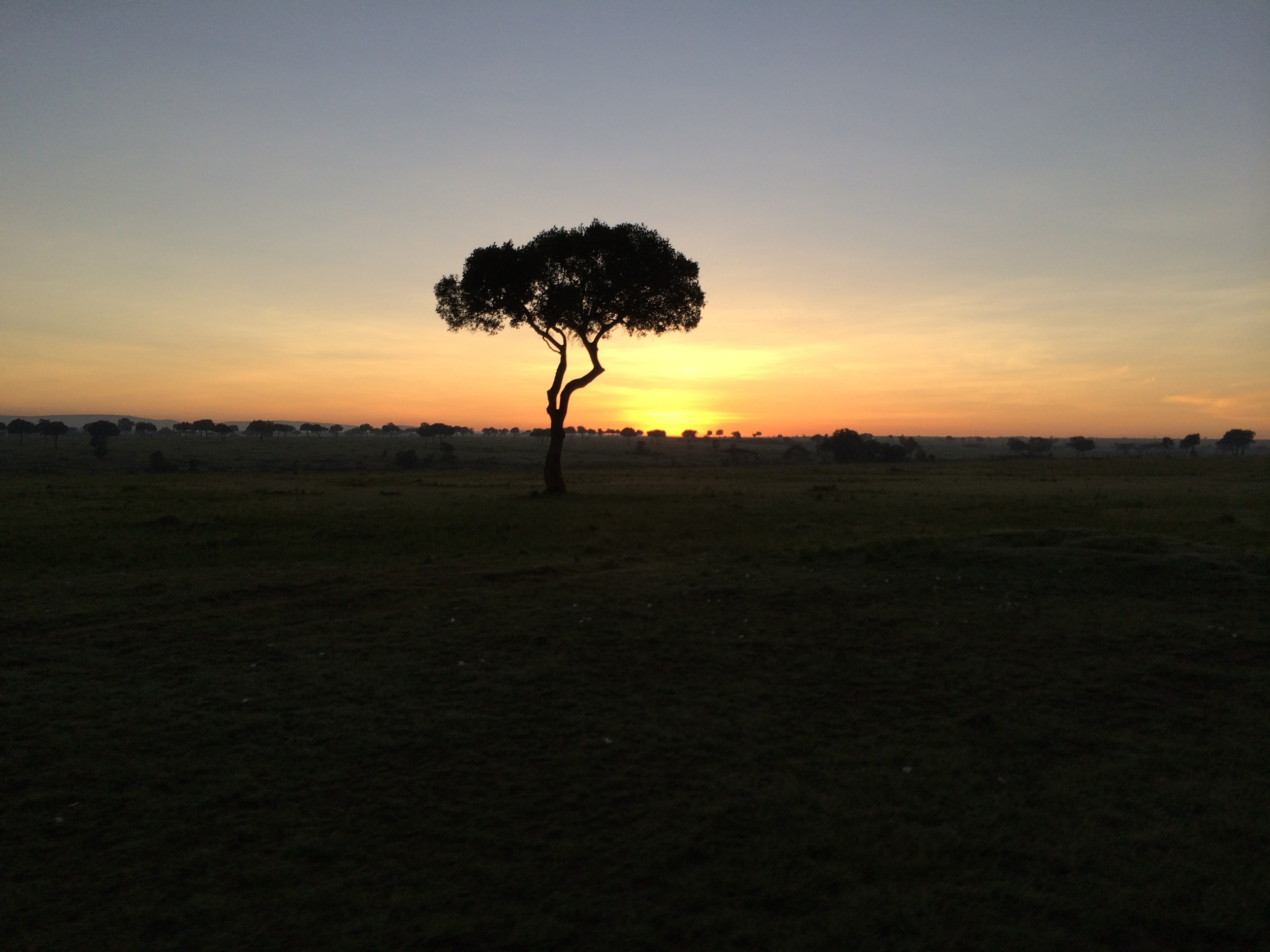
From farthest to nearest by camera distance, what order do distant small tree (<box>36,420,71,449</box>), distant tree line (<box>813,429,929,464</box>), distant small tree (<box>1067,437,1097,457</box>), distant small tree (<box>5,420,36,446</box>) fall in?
distant small tree (<box>1067,437,1097,457</box>) < distant small tree (<box>5,420,36,446</box>) < distant small tree (<box>36,420,71,449</box>) < distant tree line (<box>813,429,929,464</box>)

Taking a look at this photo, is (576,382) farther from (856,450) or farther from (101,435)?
(101,435)

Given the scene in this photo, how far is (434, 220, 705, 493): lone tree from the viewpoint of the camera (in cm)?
3344

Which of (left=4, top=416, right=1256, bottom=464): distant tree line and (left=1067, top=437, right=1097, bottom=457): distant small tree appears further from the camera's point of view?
(left=1067, top=437, right=1097, bottom=457): distant small tree

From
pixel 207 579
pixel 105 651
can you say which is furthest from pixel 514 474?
pixel 105 651

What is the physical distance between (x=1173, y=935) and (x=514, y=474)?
55.8 meters

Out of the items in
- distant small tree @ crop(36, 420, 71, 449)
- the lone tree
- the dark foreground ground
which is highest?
the lone tree

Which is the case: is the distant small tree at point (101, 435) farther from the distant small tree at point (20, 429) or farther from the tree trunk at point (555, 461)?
the tree trunk at point (555, 461)

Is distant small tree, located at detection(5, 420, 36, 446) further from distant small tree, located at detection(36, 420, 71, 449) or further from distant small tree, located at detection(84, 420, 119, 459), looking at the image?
distant small tree, located at detection(84, 420, 119, 459)

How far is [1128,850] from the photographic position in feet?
17.6

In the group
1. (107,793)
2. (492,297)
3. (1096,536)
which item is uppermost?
(492,297)

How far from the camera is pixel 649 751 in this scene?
720 centimetres

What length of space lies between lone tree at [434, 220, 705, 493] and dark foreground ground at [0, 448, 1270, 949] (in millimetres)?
19332

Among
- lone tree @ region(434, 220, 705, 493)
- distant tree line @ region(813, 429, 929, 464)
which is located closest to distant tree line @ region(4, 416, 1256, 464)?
distant tree line @ region(813, 429, 929, 464)

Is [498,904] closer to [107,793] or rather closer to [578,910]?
[578,910]
